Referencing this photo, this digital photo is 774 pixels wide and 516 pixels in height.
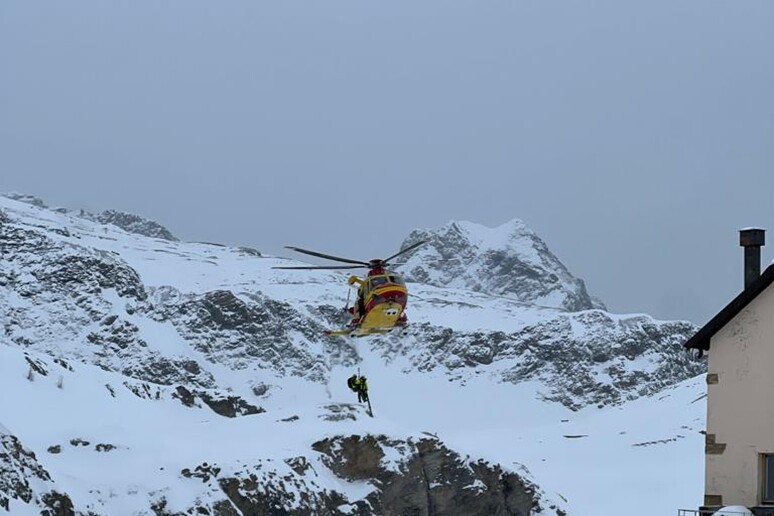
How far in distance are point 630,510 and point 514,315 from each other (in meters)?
109

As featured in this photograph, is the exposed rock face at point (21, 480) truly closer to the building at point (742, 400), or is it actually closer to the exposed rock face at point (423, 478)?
the building at point (742, 400)

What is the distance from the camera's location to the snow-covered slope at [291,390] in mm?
40500

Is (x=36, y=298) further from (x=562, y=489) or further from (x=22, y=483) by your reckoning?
(x=22, y=483)

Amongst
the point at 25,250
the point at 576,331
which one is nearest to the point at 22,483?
the point at 25,250

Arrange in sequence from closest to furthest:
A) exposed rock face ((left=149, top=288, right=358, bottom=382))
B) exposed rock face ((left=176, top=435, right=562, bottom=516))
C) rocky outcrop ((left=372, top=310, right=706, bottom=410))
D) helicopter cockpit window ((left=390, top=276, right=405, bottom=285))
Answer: exposed rock face ((left=176, top=435, right=562, bottom=516)) < helicopter cockpit window ((left=390, top=276, right=405, bottom=285)) < exposed rock face ((left=149, top=288, right=358, bottom=382)) < rocky outcrop ((left=372, top=310, right=706, bottom=410))

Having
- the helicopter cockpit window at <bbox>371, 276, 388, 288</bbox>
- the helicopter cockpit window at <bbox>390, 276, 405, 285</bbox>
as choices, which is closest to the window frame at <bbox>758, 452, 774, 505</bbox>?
the helicopter cockpit window at <bbox>371, 276, 388, 288</bbox>

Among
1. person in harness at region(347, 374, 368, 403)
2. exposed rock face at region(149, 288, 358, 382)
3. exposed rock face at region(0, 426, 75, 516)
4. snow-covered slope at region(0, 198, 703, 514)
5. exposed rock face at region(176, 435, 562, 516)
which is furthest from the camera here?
exposed rock face at region(149, 288, 358, 382)

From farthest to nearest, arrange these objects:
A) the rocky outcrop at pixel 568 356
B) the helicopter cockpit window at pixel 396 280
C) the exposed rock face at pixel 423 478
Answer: the rocky outcrop at pixel 568 356
the exposed rock face at pixel 423 478
the helicopter cockpit window at pixel 396 280

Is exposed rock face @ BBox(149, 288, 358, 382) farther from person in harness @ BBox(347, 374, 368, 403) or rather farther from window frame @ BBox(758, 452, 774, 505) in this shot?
window frame @ BBox(758, 452, 774, 505)

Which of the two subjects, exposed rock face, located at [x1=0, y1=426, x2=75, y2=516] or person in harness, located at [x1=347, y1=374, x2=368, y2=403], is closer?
exposed rock face, located at [x1=0, y1=426, x2=75, y2=516]

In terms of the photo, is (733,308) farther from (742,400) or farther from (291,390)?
(291,390)

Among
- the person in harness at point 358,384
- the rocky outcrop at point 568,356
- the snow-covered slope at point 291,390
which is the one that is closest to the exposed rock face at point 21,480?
the snow-covered slope at point 291,390

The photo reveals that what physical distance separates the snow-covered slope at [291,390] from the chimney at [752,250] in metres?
16.0

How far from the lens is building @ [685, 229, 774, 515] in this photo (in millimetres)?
19516
